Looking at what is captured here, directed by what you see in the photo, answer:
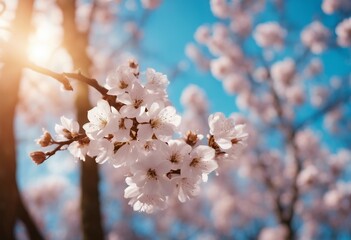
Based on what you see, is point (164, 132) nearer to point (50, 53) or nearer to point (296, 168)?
point (50, 53)

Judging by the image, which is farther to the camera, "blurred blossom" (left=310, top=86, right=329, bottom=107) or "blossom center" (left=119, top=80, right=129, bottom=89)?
"blurred blossom" (left=310, top=86, right=329, bottom=107)

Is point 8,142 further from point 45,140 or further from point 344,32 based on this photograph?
point 344,32

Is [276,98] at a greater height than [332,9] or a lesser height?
lesser

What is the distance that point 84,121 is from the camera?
4.55 m

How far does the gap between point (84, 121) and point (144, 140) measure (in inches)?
136

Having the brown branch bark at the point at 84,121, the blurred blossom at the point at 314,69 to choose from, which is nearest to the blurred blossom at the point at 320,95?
the blurred blossom at the point at 314,69

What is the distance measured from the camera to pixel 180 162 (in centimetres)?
136

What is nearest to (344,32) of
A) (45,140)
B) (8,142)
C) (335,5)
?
(335,5)

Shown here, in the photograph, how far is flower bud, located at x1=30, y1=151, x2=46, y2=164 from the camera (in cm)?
130

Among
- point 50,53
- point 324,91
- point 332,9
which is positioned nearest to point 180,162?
point 50,53

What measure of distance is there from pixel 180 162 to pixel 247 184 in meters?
20.1

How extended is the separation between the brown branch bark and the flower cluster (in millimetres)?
2842

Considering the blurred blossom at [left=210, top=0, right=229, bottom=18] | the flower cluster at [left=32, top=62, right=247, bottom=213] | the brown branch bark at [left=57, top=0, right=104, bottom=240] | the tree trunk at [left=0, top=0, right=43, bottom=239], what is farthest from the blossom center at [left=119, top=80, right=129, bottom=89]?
the blurred blossom at [left=210, top=0, right=229, bottom=18]

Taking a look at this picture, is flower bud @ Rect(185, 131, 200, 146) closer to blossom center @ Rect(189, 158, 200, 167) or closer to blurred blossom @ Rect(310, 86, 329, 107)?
blossom center @ Rect(189, 158, 200, 167)
